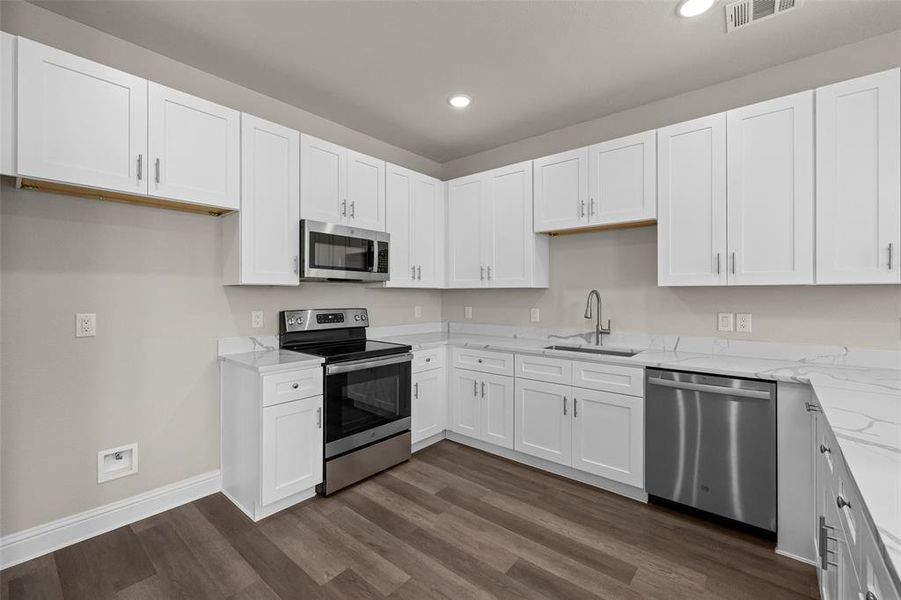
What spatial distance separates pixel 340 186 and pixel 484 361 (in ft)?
5.75

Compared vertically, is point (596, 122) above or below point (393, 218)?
above

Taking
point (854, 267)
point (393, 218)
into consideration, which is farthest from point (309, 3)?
point (854, 267)

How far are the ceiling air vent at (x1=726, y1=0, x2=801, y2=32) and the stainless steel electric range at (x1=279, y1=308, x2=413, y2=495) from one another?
8.91 feet

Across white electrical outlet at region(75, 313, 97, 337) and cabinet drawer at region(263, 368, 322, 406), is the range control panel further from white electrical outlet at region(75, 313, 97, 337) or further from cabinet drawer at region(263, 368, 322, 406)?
white electrical outlet at region(75, 313, 97, 337)

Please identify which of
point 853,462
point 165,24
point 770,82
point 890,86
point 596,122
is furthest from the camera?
point 596,122

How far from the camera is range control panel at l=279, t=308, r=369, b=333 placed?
2.97 metres

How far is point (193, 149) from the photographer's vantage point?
7.39ft

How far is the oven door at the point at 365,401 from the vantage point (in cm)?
262

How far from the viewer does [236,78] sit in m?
2.69

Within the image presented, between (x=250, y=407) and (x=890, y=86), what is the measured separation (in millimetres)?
3697

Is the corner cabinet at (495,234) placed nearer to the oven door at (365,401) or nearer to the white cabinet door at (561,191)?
the white cabinet door at (561,191)

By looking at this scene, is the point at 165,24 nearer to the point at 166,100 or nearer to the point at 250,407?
the point at 166,100

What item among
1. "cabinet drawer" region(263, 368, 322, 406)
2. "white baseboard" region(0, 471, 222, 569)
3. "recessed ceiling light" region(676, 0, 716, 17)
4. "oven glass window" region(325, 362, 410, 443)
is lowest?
"white baseboard" region(0, 471, 222, 569)

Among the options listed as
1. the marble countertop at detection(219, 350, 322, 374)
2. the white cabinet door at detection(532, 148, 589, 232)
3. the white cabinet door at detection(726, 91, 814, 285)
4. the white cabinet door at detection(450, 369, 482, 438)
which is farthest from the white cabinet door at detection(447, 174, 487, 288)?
the white cabinet door at detection(726, 91, 814, 285)
